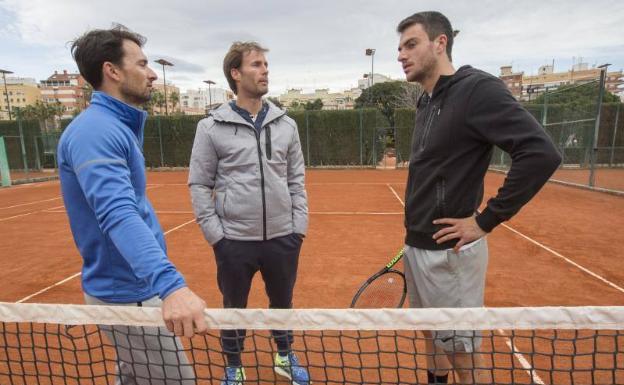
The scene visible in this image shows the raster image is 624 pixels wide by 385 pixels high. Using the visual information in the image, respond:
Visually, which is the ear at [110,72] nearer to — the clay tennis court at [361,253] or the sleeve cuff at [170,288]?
the sleeve cuff at [170,288]

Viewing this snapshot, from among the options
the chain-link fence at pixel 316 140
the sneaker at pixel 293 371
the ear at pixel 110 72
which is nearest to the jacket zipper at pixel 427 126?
the ear at pixel 110 72

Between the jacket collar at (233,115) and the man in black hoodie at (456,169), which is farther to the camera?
the jacket collar at (233,115)

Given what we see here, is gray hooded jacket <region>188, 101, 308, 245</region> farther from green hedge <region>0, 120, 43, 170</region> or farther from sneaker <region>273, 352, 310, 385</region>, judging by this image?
green hedge <region>0, 120, 43, 170</region>

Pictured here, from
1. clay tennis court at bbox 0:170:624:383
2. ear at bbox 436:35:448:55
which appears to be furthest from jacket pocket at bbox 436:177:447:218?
clay tennis court at bbox 0:170:624:383

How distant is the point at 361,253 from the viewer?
5664 mm

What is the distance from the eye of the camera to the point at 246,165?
8.19 feet

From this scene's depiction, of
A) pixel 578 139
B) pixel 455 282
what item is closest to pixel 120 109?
pixel 455 282

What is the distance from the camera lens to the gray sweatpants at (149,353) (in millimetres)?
1668

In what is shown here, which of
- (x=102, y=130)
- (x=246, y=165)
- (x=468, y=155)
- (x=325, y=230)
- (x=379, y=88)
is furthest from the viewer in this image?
(x=379, y=88)

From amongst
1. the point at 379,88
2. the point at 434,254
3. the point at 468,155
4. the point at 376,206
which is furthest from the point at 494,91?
the point at 379,88

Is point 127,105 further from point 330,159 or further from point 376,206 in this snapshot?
point 330,159

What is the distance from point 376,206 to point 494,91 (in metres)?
7.62

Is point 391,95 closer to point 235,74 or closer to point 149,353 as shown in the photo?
point 235,74

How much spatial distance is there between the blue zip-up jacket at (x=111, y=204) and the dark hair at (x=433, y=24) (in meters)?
1.44
